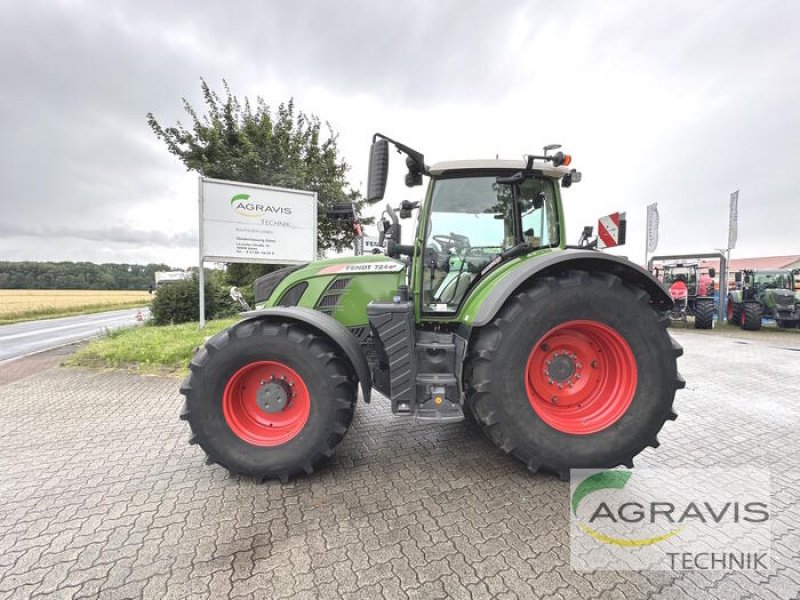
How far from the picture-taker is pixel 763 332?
35.4 ft

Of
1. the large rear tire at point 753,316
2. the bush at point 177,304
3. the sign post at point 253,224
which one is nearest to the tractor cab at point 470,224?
the sign post at point 253,224

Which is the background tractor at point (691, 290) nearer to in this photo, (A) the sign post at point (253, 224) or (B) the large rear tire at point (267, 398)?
(A) the sign post at point (253, 224)

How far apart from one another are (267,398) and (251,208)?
6788 millimetres

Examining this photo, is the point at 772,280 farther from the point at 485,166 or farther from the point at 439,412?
the point at 439,412

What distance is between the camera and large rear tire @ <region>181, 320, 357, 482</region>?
227 centimetres

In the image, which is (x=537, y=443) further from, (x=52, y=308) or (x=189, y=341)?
(x=52, y=308)

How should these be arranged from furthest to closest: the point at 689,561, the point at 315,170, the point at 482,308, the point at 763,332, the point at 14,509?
the point at 315,170
the point at 763,332
the point at 482,308
the point at 14,509
the point at 689,561

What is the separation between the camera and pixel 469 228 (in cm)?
278

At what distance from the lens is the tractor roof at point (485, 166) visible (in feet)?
8.66

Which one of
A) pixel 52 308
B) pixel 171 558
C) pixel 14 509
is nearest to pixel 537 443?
pixel 171 558

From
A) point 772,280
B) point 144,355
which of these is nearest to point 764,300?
point 772,280

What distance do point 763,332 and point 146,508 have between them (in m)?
15.2

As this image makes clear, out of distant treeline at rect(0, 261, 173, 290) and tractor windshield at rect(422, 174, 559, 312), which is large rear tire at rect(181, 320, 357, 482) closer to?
tractor windshield at rect(422, 174, 559, 312)

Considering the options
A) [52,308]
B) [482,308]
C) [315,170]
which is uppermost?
[315,170]
